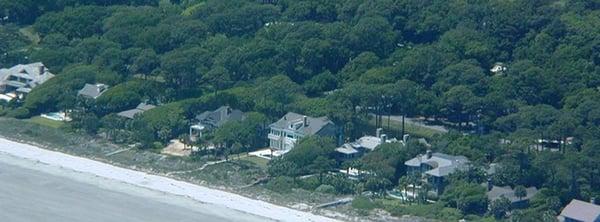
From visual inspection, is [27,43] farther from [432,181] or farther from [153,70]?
[432,181]

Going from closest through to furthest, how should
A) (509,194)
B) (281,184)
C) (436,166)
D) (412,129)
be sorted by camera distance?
(509,194) → (281,184) → (436,166) → (412,129)

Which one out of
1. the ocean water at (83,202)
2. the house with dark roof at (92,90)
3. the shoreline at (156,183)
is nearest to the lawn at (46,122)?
the house with dark roof at (92,90)

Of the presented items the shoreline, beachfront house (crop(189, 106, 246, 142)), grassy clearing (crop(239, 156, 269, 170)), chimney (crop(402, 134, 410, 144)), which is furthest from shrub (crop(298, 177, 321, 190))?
beachfront house (crop(189, 106, 246, 142))

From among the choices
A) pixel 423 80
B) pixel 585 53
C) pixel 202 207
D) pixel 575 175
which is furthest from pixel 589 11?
pixel 202 207

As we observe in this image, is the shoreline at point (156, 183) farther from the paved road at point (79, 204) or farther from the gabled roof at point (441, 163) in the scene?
the gabled roof at point (441, 163)

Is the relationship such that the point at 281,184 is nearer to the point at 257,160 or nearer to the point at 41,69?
the point at 257,160

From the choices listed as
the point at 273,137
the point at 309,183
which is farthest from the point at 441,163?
the point at 273,137
